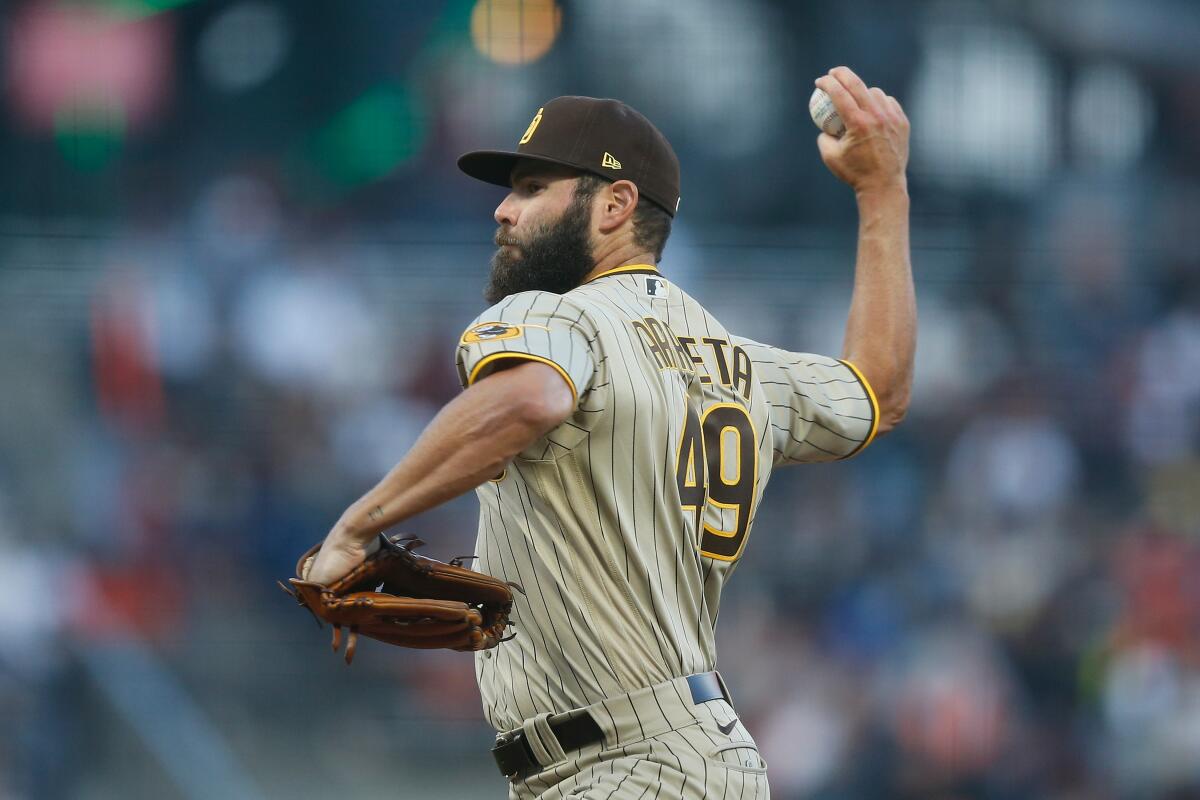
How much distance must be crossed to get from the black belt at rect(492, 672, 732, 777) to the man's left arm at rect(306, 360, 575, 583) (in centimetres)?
56

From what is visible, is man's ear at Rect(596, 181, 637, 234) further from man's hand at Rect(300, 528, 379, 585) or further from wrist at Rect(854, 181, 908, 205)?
man's hand at Rect(300, 528, 379, 585)

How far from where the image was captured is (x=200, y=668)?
696 cm

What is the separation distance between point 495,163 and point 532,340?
846 mm

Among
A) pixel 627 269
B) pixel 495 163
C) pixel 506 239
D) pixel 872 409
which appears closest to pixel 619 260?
pixel 627 269

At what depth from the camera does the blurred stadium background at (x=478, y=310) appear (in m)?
6.97

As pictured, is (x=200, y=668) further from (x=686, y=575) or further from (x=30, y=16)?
(x=686, y=575)

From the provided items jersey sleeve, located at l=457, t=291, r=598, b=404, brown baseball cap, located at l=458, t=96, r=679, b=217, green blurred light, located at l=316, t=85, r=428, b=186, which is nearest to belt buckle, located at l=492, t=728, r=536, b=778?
jersey sleeve, located at l=457, t=291, r=598, b=404

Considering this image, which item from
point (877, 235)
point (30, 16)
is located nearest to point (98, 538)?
point (30, 16)

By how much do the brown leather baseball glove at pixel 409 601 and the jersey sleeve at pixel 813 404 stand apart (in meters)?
0.83

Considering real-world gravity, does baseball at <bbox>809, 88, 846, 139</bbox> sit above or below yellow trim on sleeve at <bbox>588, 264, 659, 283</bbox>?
above

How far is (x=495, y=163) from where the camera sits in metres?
3.23

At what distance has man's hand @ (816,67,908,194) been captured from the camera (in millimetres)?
3449

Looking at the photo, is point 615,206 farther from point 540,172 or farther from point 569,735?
point 569,735

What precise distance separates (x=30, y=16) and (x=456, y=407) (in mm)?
5852
